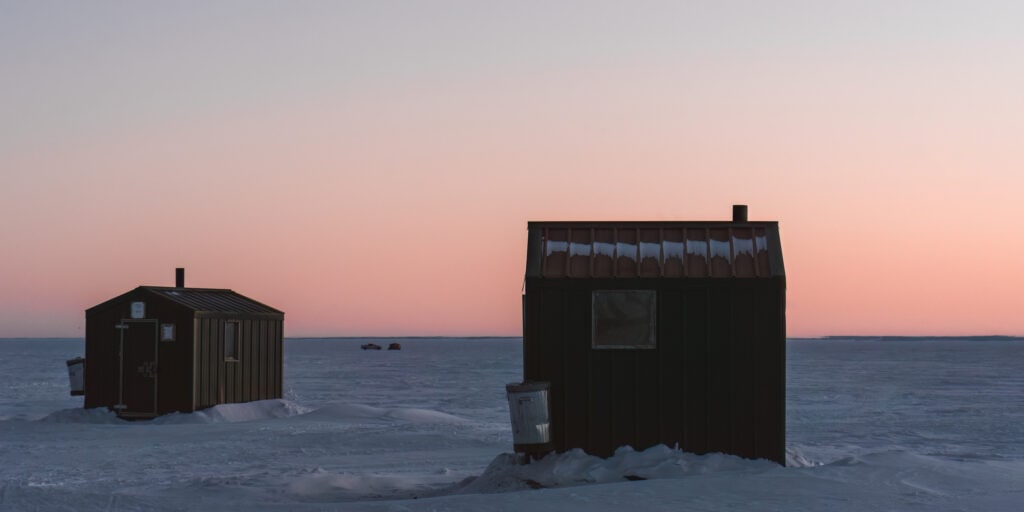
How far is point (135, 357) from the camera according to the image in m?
30.1

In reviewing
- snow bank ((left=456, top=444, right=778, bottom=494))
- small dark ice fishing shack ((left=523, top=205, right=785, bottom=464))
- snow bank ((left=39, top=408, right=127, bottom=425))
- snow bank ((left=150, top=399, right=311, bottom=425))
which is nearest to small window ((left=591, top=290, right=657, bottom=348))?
small dark ice fishing shack ((left=523, top=205, right=785, bottom=464))

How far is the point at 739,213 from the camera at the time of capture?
61.4 feet

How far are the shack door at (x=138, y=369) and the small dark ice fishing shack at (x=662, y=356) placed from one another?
621 inches

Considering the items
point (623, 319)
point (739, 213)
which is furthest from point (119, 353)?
point (739, 213)

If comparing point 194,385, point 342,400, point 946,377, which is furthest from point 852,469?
point 946,377

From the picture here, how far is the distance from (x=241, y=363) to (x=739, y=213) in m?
17.4

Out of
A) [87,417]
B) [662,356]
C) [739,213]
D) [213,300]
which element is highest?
[739,213]

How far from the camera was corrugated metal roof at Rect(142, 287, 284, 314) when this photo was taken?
30.2 meters

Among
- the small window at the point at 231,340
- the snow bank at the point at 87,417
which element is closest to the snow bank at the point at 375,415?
the small window at the point at 231,340

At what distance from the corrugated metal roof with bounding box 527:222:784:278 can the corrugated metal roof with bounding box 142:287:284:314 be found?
14.6 meters

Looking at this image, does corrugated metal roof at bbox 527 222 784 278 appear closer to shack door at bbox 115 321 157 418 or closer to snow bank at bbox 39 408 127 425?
shack door at bbox 115 321 157 418

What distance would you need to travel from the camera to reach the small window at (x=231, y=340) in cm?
3098

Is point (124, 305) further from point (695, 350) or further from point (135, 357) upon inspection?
point (695, 350)

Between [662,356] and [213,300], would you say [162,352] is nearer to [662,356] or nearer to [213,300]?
[213,300]
